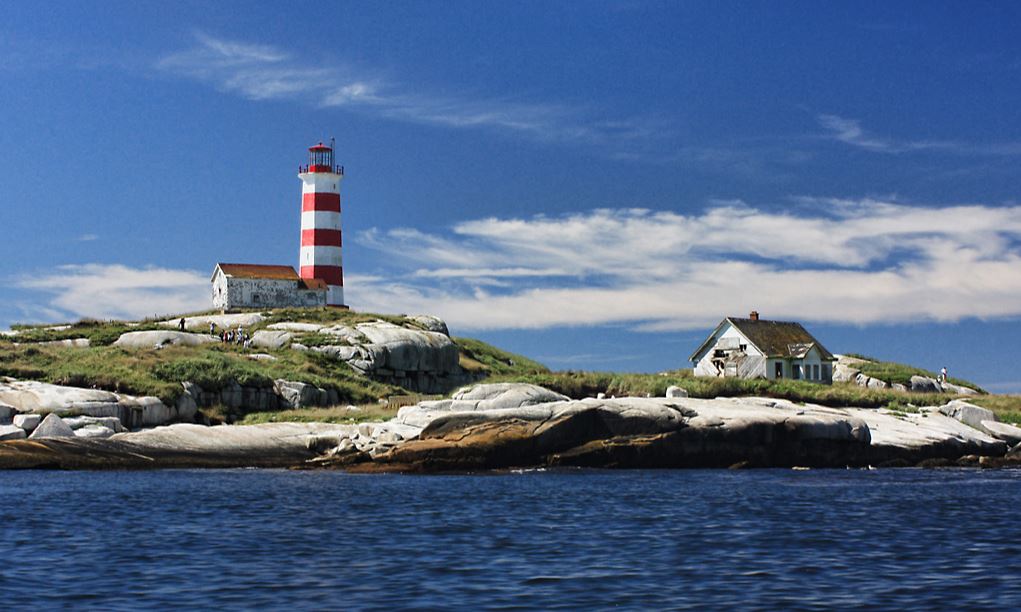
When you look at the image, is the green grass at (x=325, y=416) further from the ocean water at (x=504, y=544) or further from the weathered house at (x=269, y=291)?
the weathered house at (x=269, y=291)

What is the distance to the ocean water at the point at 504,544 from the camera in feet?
55.7

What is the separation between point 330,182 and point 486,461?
170ft

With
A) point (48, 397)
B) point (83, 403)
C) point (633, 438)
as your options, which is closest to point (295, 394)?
point (83, 403)

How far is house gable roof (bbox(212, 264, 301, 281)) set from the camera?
90938mm

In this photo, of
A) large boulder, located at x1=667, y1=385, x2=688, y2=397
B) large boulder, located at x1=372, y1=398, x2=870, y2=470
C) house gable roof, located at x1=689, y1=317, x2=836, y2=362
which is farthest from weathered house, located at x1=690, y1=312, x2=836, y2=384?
large boulder, located at x1=372, y1=398, x2=870, y2=470

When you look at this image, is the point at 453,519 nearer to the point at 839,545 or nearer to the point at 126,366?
the point at 839,545

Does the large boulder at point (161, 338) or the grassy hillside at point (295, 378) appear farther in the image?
the large boulder at point (161, 338)

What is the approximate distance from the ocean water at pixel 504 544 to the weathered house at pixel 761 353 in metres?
32.4

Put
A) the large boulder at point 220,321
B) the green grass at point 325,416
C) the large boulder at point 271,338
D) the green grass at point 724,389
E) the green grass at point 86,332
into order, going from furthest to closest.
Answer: the large boulder at point 220,321
the green grass at point 86,332
the large boulder at point 271,338
the green grass at point 724,389
the green grass at point 325,416

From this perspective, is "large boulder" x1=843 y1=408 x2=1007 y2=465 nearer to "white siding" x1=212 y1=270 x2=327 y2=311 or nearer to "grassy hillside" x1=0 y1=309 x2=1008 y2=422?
"grassy hillside" x1=0 y1=309 x2=1008 y2=422

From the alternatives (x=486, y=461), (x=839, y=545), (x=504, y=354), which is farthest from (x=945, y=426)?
(x=504, y=354)

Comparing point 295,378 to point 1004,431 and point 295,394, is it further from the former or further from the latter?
point 1004,431

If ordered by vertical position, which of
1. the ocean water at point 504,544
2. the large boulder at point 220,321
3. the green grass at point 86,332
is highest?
the large boulder at point 220,321

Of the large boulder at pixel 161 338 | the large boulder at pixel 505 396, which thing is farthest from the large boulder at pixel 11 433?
the large boulder at pixel 161 338
